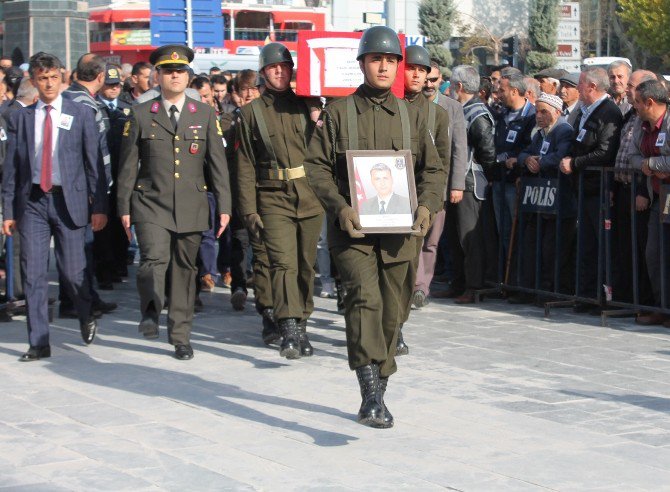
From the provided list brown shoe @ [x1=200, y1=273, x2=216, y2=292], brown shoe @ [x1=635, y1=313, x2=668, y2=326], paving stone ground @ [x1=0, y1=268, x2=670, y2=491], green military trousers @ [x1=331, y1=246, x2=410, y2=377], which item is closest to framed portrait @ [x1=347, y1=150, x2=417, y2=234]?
green military trousers @ [x1=331, y1=246, x2=410, y2=377]

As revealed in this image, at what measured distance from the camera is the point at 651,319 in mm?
10516

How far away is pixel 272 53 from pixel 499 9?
82532mm

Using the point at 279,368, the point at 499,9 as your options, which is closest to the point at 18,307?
the point at 279,368

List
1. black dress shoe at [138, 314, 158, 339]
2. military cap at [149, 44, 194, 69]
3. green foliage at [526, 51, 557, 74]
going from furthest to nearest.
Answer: green foliage at [526, 51, 557, 74]
black dress shoe at [138, 314, 158, 339]
military cap at [149, 44, 194, 69]

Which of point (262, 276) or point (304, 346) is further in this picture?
point (262, 276)

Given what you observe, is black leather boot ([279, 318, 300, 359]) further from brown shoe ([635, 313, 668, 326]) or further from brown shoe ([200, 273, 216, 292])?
brown shoe ([200, 273, 216, 292])

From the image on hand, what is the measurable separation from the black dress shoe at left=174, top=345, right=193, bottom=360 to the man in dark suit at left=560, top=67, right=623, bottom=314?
11.9 ft

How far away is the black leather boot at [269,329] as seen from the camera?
Result: 31.6ft

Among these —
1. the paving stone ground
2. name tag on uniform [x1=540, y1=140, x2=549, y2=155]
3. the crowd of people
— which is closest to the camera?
the paving stone ground

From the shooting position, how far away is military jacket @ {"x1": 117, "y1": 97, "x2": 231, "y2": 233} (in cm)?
912

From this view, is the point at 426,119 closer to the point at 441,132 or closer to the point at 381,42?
the point at 381,42

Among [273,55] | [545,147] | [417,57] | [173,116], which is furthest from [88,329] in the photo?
[545,147]

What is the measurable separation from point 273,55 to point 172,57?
72 centimetres

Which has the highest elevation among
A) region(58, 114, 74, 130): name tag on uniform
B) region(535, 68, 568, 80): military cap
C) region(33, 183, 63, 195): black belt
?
region(535, 68, 568, 80): military cap
